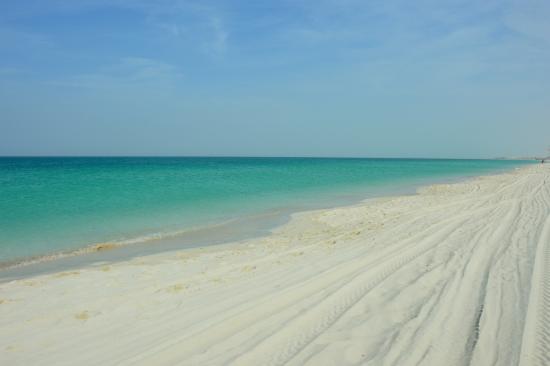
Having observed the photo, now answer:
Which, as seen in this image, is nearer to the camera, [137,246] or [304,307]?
[304,307]

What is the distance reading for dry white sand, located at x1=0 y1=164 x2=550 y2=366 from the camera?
3844mm

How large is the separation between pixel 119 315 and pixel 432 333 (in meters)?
3.84

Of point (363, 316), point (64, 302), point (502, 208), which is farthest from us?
point (502, 208)

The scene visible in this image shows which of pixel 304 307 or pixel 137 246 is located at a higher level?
pixel 304 307

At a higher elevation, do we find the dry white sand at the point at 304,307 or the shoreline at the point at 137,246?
the dry white sand at the point at 304,307

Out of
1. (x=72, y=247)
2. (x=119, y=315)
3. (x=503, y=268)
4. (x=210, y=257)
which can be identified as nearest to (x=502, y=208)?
(x=503, y=268)

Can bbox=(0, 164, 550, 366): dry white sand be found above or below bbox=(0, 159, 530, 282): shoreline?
above

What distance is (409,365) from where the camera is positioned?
3.48 metres

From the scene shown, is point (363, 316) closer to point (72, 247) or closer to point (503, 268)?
point (503, 268)

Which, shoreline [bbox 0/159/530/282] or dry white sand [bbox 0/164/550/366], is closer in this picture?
dry white sand [bbox 0/164/550/366]

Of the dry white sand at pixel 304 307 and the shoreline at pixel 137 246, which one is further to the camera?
the shoreline at pixel 137 246

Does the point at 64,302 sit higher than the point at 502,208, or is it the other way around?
the point at 502,208

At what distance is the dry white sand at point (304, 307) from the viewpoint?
Answer: 151 inches

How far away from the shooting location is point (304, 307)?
498 centimetres
